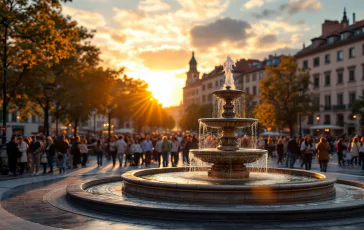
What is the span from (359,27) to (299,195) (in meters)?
49.7

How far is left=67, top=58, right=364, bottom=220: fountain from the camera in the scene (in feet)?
27.6

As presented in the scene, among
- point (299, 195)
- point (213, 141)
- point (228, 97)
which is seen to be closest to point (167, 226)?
point (299, 195)

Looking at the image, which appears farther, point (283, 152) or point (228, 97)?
point (283, 152)

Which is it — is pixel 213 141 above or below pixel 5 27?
below

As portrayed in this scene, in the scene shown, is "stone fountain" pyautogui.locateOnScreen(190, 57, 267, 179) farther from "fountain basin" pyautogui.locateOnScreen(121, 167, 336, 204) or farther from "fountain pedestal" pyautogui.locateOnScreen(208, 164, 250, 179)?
"fountain basin" pyautogui.locateOnScreen(121, 167, 336, 204)

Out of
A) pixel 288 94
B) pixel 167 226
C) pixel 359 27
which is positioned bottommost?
pixel 167 226

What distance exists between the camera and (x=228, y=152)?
39.2 feet

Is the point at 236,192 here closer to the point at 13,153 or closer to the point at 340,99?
the point at 13,153

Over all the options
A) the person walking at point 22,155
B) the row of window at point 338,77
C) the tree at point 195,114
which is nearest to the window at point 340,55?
the row of window at point 338,77

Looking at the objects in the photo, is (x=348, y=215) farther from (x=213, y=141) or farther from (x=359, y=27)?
(x=359, y=27)

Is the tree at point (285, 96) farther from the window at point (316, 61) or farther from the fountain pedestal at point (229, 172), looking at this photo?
the fountain pedestal at point (229, 172)

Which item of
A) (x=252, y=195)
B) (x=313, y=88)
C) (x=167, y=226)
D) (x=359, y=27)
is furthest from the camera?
(x=313, y=88)

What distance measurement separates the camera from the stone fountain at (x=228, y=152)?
1204 cm

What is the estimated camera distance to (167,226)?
7.86m
